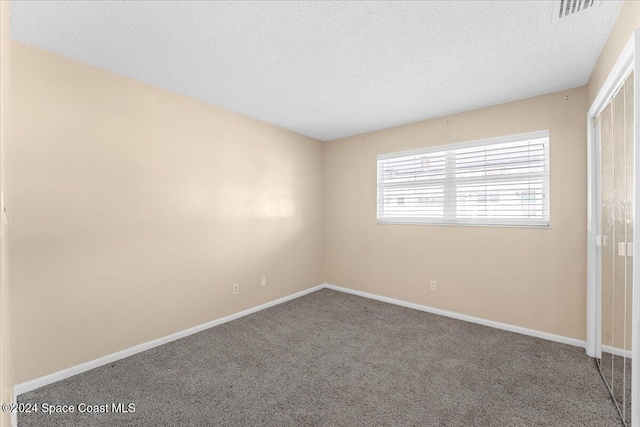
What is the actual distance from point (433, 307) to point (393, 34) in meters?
3.06

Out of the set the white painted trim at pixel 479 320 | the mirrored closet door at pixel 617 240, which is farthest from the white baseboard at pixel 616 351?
the white painted trim at pixel 479 320

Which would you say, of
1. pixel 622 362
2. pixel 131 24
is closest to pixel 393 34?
pixel 131 24

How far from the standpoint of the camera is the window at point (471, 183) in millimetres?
3006

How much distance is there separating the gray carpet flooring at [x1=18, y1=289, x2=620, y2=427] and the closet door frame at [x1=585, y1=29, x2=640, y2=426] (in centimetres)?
39

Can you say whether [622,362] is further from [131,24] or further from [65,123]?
[65,123]

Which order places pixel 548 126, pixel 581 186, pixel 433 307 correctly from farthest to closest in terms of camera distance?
pixel 433 307 → pixel 548 126 → pixel 581 186

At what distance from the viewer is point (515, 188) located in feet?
10.2

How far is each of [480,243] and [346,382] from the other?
2177mm

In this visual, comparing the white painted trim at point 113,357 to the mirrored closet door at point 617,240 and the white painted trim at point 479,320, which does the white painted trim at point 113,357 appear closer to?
the white painted trim at point 479,320

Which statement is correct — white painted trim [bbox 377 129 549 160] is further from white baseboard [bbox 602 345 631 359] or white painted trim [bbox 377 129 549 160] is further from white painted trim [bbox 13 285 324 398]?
white painted trim [bbox 13 285 324 398]

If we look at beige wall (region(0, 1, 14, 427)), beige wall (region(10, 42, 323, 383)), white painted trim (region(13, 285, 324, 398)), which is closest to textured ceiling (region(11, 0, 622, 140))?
beige wall (region(10, 42, 323, 383))

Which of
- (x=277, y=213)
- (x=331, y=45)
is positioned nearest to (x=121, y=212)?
(x=277, y=213)

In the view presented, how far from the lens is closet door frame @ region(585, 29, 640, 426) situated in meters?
1.42

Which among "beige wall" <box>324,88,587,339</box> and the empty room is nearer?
the empty room
